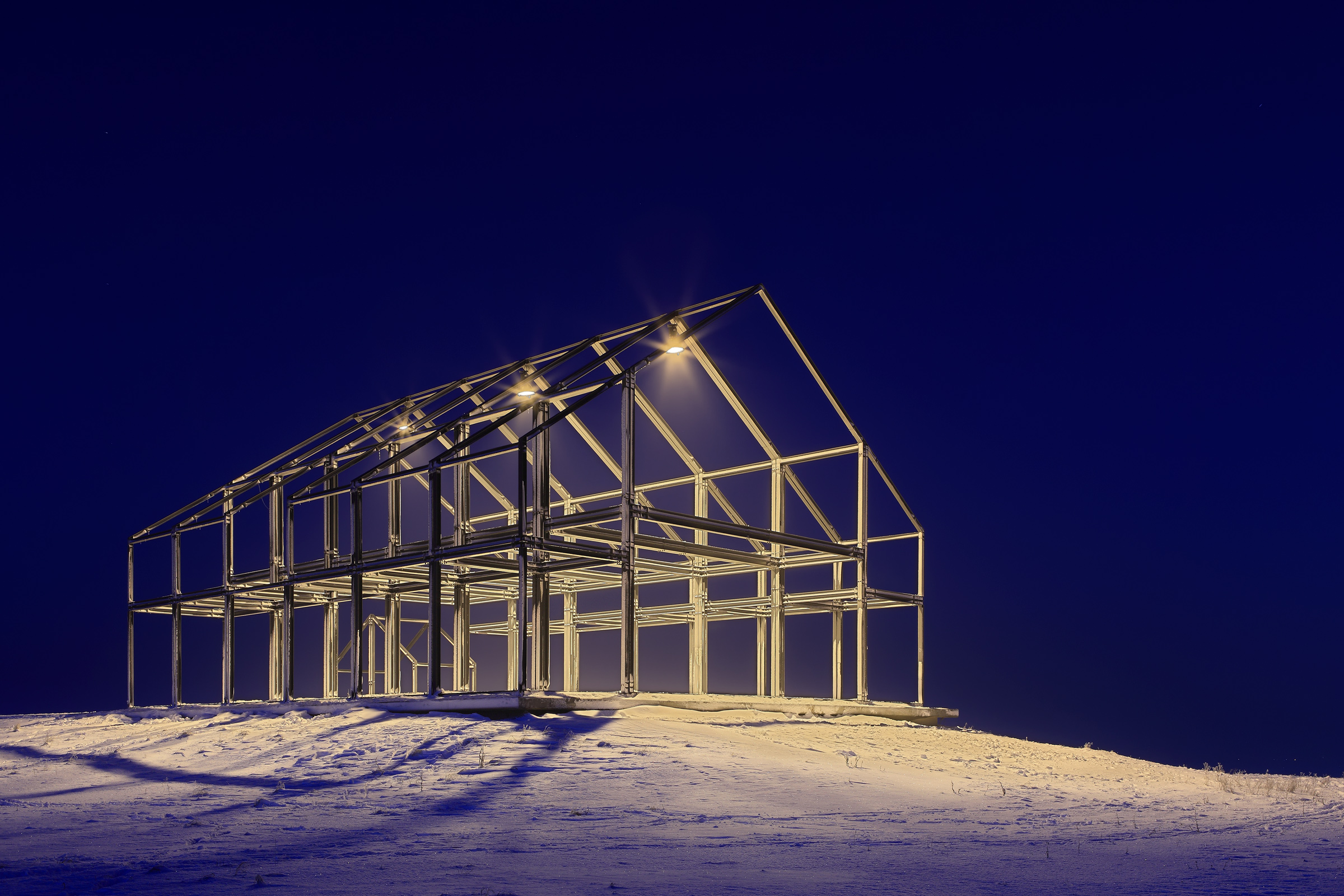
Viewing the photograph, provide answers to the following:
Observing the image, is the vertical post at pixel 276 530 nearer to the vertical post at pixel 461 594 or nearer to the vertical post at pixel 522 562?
the vertical post at pixel 461 594

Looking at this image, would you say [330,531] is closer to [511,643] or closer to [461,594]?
[461,594]

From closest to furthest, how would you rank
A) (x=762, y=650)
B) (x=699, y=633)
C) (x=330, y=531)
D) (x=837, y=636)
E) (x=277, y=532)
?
(x=330, y=531), (x=277, y=532), (x=837, y=636), (x=699, y=633), (x=762, y=650)

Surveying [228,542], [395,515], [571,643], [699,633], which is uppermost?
[395,515]

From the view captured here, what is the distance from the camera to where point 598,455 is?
30.3 metres

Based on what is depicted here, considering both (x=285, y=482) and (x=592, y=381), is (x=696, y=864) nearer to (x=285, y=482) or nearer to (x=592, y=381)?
(x=592, y=381)

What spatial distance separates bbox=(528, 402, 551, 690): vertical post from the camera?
21.9 meters

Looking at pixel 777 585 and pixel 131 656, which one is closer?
pixel 777 585

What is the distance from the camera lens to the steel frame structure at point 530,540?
74.2ft

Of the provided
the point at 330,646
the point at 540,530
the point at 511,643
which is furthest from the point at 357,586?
the point at 511,643

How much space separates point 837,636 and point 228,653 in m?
15.6

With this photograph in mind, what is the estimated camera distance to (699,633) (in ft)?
104

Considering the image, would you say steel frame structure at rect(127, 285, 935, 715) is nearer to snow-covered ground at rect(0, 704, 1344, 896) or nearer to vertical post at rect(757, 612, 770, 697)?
vertical post at rect(757, 612, 770, 697)

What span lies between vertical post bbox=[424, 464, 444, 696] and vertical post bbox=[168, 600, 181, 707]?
1368 centimetres

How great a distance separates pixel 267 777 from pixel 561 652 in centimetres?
2676
